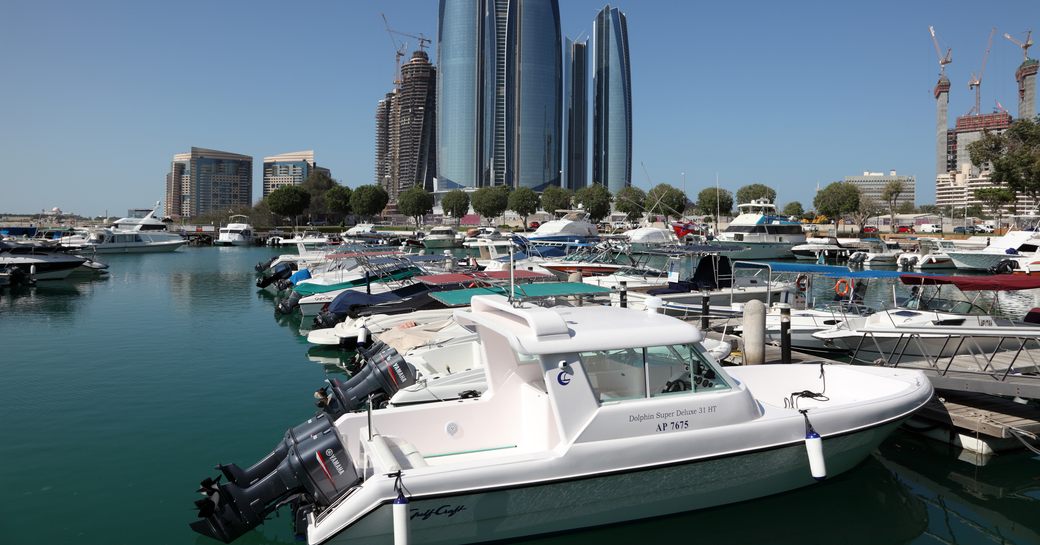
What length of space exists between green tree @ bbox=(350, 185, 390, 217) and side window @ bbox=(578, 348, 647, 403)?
126 m

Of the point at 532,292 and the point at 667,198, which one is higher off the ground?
the point at 667,198

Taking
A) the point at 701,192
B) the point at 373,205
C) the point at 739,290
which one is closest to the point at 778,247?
the point at 739,290

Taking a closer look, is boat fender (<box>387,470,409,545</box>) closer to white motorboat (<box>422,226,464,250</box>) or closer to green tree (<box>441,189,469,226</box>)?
white motorboat (<box>422,226,464,250</box>)

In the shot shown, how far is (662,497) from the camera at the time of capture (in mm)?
8258

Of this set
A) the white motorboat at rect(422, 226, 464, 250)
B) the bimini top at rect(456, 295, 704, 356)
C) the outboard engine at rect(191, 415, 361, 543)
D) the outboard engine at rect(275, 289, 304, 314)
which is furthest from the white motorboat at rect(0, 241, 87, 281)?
the white motorboat at rect(422, 226, 464, 250)

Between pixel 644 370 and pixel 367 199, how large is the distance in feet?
414

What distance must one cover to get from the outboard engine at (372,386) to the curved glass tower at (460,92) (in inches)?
6954

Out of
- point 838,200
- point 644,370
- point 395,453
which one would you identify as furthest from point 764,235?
point 395,453

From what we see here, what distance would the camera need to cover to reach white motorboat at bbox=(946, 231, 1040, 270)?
48250mm

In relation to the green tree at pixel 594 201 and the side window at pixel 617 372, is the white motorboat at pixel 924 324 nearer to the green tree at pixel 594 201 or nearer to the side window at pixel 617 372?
the side window at pixel 617 372

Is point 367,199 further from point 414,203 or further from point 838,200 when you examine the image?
point 838,200

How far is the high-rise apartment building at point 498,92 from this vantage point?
181625 mm

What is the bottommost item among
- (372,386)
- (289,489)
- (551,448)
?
(289,489)

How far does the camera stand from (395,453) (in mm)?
8516
